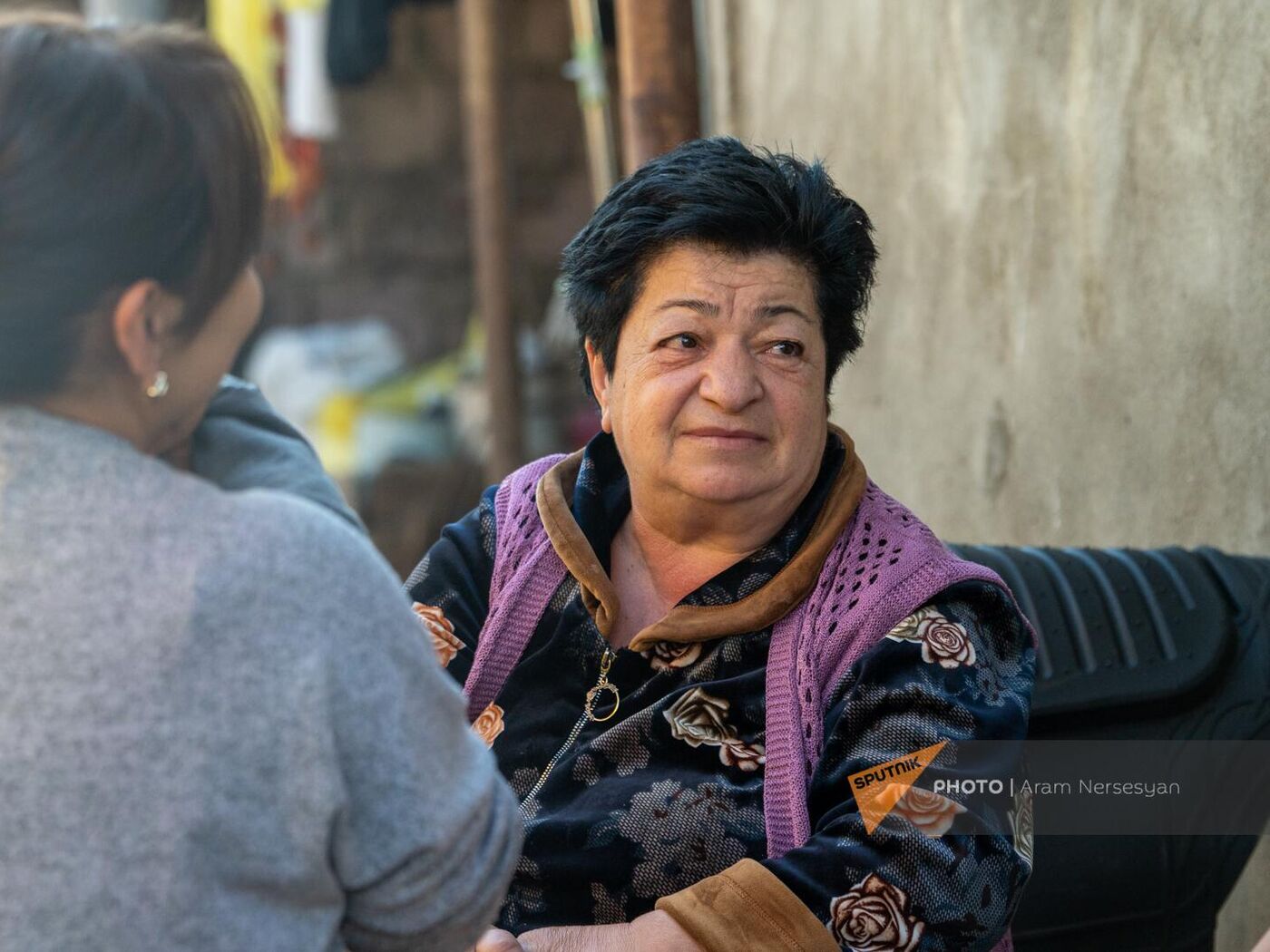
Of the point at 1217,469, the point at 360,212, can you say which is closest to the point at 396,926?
the point at 1217,469

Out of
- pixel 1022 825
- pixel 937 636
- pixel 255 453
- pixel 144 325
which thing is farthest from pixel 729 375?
pixel 144 325

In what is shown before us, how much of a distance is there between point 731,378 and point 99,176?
1.15 meters

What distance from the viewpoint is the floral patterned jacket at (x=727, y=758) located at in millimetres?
1836

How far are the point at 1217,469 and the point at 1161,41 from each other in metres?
0.82

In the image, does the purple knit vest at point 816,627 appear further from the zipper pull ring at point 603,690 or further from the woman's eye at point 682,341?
the woman's eye at point 682,341

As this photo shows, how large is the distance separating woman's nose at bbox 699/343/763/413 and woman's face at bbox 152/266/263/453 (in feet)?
3.14

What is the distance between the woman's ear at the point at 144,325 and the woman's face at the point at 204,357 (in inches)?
0.6

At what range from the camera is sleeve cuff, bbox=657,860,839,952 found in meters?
1.82

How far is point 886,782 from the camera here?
188 cm

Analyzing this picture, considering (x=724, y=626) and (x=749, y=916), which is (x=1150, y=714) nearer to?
(x=724, y=626)

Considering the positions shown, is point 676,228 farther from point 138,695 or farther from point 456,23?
point 456,23

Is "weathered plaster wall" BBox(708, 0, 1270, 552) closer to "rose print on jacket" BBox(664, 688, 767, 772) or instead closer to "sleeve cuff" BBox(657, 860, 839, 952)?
"rose print on jacket" BBox(664, 688, 767, 772)

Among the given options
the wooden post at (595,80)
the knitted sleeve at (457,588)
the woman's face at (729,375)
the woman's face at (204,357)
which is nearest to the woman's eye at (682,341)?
the woman's face at (729,375)

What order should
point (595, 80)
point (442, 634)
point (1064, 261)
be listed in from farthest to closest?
point (595, 80), point (1064, 261), point (442, 634)
